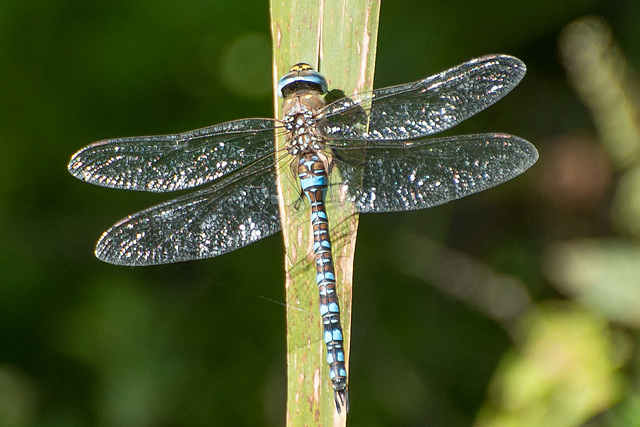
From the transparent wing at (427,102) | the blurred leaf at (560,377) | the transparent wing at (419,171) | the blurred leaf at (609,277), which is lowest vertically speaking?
the blurred leaf at (560,377)

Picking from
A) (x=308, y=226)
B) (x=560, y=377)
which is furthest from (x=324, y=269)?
(x=560, y=377)

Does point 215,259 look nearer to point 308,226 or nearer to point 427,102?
point 308,226

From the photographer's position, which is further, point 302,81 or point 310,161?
point 310,161

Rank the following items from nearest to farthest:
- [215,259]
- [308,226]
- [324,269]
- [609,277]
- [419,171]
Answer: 1. [324,269]
2. [308,226]
3. [419,171]
4. [609,277]
5. [215,259]

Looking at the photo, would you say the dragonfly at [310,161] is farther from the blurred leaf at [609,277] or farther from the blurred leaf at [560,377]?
the blurred leaf at [560,377]

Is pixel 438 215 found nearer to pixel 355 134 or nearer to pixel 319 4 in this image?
pixel 355 134

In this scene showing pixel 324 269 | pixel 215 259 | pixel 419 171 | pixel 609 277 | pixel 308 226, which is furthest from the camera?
pixel 215 259

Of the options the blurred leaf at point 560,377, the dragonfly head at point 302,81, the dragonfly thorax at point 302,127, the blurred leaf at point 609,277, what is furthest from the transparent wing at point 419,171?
the blurred leaf at point 560,377

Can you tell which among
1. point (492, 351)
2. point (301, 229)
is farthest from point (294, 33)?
point (492, 351)
